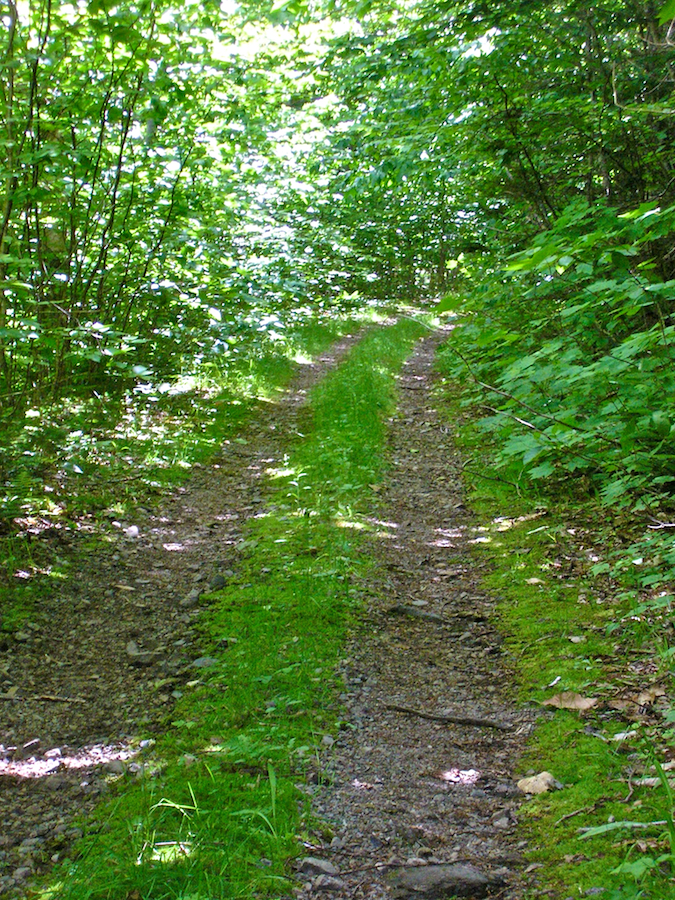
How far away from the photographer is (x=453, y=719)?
3514 millimetres

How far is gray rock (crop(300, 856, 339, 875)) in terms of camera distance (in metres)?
2.53

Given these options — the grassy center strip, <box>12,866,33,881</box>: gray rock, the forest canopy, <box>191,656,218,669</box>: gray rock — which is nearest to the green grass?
the forest canopy

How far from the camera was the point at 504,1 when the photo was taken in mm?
6047

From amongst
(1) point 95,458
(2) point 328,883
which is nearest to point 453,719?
(2) point 328,883

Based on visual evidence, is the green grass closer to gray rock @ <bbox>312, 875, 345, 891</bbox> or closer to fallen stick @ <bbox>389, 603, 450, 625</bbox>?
fallen stick @ <bbox>389, 603, 450, 625</bbox>

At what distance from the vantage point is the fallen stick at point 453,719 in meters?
3.46

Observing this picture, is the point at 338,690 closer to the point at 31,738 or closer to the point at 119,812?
the point at 119,812

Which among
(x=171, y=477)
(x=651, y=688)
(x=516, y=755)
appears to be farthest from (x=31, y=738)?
(x=171, y=477)

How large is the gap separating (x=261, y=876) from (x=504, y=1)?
646cm

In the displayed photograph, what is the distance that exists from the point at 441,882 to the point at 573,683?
1444 millimetres

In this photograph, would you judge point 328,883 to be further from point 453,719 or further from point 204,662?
point 204,662

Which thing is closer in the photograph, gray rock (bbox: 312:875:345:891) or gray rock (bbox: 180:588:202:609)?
gray rock (bbox: 312:875:345:891)

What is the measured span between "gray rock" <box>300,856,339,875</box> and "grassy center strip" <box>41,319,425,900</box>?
0.23 ft

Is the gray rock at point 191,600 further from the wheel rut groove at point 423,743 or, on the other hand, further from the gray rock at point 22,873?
the gray rock at point 22,873
